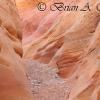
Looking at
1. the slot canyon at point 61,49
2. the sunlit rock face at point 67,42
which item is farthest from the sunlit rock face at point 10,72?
the sunlit rock face at point 67,42

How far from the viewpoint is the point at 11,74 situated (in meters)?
2.61

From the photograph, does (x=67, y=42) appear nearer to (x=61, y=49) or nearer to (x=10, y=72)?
(x=61, y=49)

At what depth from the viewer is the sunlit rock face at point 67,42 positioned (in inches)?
206

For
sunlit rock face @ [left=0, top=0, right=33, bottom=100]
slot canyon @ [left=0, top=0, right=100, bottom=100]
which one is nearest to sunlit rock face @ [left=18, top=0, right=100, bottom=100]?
slot canyon @ [left=0, top=0, right=100, bottom=100]

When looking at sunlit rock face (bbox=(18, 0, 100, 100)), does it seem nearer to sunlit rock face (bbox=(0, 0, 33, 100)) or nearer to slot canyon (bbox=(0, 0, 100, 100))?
slot canyon (bbox=(0, 0, 100, 100))

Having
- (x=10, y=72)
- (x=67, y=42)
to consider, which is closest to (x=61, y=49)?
(x=67, y=42)

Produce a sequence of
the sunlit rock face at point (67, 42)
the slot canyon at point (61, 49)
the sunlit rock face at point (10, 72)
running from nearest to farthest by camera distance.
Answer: the sunlit rock face at point (10, 72), the slot canyon at point (61, 49), the sunlit rock face at point (67, 42)

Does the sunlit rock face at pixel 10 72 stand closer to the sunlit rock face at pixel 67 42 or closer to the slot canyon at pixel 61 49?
the slot canyon at pixel 61 49

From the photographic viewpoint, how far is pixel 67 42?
226 inches

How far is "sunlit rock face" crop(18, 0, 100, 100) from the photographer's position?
17.1 ft

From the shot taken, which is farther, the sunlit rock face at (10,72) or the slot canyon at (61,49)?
the slot canyon at (61,49)

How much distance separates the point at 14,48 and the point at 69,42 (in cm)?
246

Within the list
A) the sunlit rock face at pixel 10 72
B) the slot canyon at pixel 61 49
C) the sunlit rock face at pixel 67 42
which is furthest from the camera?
the sunlit rock face at pixel 67 42

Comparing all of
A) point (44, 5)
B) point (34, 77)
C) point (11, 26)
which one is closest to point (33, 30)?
point (44, 5)
